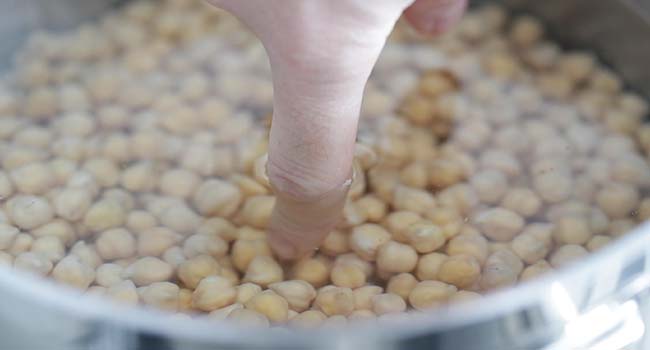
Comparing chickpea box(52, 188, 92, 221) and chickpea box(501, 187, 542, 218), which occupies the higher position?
chickpea box(501, 187, 542, 218)

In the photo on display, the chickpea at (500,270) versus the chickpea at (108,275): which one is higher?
the chickpea at (500,270)

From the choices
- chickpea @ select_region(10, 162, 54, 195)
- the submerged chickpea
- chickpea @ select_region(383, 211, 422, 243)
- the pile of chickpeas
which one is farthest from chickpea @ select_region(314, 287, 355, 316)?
chickpea @ select_region(10, 162, 54, 195)

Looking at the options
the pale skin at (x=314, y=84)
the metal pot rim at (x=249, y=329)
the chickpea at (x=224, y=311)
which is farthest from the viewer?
the chickpea at (x=224, y=311)

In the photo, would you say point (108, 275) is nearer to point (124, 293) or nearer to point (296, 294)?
point (124, 293)

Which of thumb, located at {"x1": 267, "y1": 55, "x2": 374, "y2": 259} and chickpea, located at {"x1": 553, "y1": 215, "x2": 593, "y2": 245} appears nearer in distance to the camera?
thumb, located at {"x1": 267, "y1": 55, "x2": 374, "y2": 259}

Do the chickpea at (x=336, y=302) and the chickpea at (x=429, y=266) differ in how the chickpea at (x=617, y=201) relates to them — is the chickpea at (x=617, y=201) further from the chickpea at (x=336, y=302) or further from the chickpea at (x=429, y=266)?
the chickpea at (x=336, y=302)

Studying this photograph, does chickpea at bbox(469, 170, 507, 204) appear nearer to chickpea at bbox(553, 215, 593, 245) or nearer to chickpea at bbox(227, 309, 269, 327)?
chickpea at bbox(553, 215, 593, 245)

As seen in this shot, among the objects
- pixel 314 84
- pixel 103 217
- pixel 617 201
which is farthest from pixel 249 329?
pixel 617 201

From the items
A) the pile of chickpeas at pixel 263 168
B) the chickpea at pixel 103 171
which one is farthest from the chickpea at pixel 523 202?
the chickpea at pixel 103 171

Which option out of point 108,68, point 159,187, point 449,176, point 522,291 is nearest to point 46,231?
point 159,187
